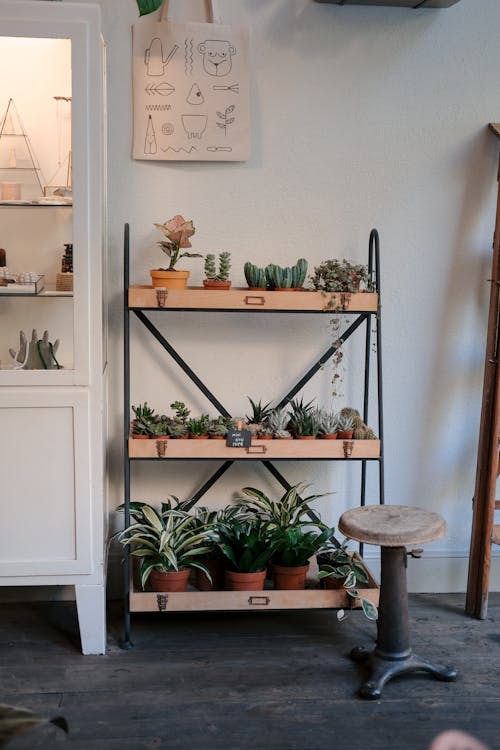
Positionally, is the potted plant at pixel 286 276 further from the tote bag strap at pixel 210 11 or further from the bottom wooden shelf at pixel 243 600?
the bottom wooden shelf at pixel 243 600

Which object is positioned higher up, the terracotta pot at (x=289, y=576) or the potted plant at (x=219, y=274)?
the potted plant at (x=219, y=274)

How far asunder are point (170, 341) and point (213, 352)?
178 mm

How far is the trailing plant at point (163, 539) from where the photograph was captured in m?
3.10

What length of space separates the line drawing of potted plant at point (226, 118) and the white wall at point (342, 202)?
11cm

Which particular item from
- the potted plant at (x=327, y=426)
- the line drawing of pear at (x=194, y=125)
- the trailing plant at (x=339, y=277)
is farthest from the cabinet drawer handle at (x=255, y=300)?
the line drawing of pear at (x=194, y=125)

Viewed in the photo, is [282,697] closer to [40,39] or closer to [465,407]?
[465,407]

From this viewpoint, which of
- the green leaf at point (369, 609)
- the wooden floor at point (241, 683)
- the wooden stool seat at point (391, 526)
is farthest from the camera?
the green leaf at point (369, 609)

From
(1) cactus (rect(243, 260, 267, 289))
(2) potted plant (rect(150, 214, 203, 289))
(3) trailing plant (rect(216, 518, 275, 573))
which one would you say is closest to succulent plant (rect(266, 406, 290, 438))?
(3) trailing plant (rect(216, 518, 275, 573))

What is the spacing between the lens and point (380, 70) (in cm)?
338

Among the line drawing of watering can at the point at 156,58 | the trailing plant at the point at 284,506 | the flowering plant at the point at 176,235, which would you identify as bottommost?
the trailing plant at the point at 284,506

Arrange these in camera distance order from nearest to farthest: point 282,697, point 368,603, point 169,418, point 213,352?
point 282,697
point 368,603
point 169,418
point 213,352

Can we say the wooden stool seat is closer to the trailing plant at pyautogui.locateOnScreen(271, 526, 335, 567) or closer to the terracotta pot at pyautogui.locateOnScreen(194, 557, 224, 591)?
the trailing plant at pyautogui.locateOnScreen(271, 526, 335, 567)

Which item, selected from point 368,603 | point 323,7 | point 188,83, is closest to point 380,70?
point 323,7

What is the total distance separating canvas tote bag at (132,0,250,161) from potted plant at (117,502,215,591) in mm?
1376
